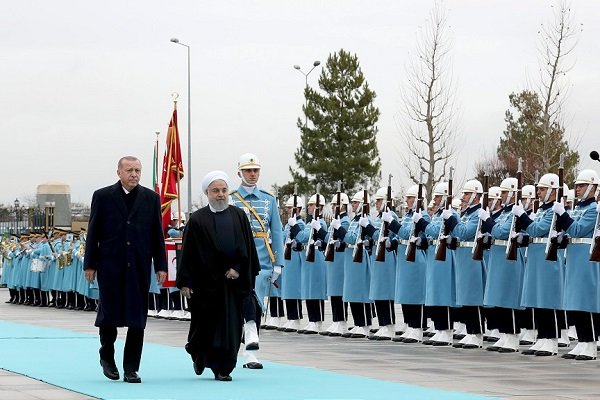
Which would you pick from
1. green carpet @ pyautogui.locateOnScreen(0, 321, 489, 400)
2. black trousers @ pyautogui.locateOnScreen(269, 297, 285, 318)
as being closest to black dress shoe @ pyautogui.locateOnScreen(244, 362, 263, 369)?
green carpet @ pyautogui.locateOnScreen(0, 321, 489, 400)

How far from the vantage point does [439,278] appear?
1803 cm

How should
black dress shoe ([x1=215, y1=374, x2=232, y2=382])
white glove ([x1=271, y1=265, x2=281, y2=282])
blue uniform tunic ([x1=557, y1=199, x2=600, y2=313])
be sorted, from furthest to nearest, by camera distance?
1. blue uniform tunic ([x1=557, y1=199, x2=600, y2=313])
2. white glove ([x1=271, y1=265, x2=281, y2=282])
3. black dress shoe ([x1=215, y1=374, x2=232, y2=382])

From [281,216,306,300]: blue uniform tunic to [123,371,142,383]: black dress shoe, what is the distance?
960 cm

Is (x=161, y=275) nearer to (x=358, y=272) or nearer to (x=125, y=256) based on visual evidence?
(x=125, y=256)

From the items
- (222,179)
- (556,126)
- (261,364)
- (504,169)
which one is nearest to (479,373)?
(261,364)

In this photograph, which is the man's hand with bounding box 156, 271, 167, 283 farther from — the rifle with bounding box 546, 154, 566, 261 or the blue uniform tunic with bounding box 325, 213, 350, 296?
the blue uniform tunic with bounding box 325, 213, 350, 296

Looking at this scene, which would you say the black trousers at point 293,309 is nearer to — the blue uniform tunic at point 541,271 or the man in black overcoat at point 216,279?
the blue uniform tunic at point 541,271

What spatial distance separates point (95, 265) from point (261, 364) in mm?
2445

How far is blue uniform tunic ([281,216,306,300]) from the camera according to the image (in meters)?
21.8

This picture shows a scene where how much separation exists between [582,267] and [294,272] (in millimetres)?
7340

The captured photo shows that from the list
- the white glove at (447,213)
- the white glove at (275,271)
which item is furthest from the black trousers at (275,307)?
the white glove at (275,271)

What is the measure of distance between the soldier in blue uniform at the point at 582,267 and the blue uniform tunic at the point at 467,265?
6.73 feet

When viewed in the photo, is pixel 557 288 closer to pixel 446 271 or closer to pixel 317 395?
pixel 446 271

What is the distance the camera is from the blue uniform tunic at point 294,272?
21.8m
